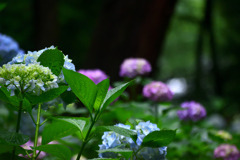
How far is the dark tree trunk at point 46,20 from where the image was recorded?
5754 mm

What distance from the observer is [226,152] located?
2.00 m

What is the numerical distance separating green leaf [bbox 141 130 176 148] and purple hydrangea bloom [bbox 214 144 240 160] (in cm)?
119

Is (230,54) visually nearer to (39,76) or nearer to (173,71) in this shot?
(173,71)

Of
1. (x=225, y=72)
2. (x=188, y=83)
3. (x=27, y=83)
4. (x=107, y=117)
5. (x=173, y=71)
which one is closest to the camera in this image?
(x=27, y=83)

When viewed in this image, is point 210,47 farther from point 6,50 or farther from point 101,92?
point 101,92

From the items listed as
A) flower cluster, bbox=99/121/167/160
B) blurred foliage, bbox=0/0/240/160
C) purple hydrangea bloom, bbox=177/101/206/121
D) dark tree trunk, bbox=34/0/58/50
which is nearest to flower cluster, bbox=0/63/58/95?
flower cluster, bbox=99/121/167/160

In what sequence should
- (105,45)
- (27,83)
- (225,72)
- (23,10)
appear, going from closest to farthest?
(27,83) → (105,45) → (23,10) → (225,72)

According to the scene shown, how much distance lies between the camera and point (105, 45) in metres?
4.23

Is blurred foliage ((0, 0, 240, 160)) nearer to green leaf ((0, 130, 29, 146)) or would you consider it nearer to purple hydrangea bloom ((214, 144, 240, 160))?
purple hydrangea bloom ((214, 144, 240, 160))

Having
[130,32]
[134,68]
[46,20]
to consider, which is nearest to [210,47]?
[46,20]

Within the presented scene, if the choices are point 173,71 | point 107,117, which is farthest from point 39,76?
point 173,71

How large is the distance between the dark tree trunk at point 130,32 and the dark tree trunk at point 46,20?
1.66m

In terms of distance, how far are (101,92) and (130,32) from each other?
3258 millimetres

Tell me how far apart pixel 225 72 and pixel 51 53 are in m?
8.56
